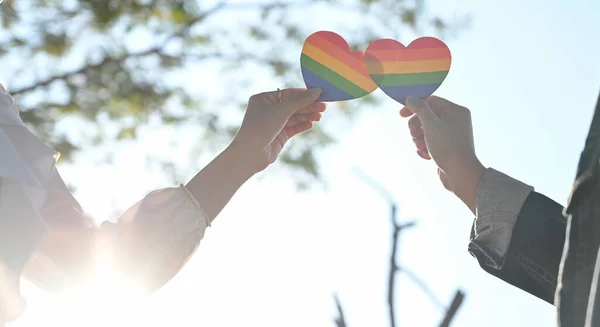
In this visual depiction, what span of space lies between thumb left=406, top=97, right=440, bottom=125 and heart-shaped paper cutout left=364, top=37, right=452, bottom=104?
9 centimetres

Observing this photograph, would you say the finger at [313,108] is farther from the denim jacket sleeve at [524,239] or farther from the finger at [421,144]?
the denim jacket sleeve at [524,239]

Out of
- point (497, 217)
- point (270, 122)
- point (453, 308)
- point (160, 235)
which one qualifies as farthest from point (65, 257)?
point (453, 308)

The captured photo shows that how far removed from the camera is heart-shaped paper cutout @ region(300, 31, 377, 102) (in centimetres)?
188

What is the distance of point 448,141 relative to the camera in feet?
5.31

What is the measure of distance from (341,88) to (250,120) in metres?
0.34

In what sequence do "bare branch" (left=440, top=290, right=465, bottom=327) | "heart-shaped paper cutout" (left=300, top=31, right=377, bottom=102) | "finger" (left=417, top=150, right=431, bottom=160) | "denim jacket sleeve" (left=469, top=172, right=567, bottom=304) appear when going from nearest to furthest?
"bare branch" (left=440, top=290, right=465, bottom=327), "denim jacket sleeve" (left=469, top=172, right=567, bottom=304), "finger" (left=417, top=150, right=431, bottom=160), "heart-shaped paper cutout" (left=300, top=31, right=377, bottom=102)

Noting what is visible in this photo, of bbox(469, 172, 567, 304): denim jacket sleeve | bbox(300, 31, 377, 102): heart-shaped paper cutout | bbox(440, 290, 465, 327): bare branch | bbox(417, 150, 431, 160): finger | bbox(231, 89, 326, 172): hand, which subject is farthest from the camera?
bbox(300, 31, 377, 102): heart-shaped paper cutout

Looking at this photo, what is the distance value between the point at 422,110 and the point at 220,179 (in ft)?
1.76

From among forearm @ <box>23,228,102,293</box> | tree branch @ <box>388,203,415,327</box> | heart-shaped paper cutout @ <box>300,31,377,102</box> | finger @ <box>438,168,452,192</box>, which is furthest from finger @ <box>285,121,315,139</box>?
tree branch @ <box>388,203,415,327</box>

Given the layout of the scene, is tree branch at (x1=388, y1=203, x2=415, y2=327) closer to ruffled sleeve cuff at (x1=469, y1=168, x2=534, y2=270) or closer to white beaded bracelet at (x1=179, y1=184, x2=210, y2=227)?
ruffled sleeve cuff at (x1=469, y1=168, x2=534, y2=270)

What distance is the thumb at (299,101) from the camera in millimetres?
1664

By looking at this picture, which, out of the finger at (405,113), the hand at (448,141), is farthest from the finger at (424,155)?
the finger at (405,113)

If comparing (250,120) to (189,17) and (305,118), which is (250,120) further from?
(189,17)

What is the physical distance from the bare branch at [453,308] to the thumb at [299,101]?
43.9 inches
